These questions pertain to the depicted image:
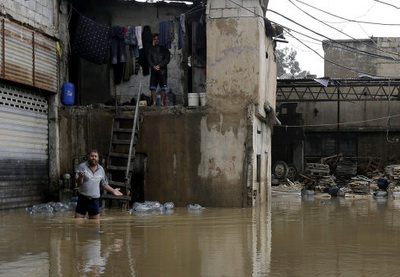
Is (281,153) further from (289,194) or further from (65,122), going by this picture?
(65,122)

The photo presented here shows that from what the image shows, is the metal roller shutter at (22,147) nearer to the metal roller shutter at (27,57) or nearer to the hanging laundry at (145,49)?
the metal roller shutter at (27,57)

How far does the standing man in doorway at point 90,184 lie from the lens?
9961 mm

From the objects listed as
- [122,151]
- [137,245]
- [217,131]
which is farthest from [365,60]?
[137,245]

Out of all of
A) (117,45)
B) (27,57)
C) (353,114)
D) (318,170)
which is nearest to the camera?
(27,57)

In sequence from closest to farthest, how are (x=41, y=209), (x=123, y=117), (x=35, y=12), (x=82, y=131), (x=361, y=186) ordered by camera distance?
(x=41, y=209) → (x=35, y=12) → (x=123, y=117) → (x=82, y=131) → (x=361, y=186)

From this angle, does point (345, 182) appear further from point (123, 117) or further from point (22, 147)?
point (22, 147)

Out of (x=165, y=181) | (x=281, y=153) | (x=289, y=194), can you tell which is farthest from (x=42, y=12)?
(x=281, y=153)

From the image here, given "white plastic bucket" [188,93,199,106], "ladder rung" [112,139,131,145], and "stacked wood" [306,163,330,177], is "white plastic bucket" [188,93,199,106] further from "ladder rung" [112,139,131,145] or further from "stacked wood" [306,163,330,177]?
"stacked wood" [306,163,330,177]

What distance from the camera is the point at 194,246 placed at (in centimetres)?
754

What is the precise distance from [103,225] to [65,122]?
19.2 feet

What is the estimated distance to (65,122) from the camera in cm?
1509

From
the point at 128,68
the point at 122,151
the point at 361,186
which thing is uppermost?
the point at 128,68

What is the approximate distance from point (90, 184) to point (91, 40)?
268 inches

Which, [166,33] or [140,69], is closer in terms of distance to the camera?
[166,33]
